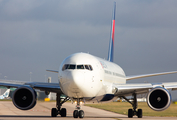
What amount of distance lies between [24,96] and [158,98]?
8.74 metres

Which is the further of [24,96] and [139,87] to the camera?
[139,87]

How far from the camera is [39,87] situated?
82.2ft

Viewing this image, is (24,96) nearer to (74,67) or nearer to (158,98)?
(74,67)

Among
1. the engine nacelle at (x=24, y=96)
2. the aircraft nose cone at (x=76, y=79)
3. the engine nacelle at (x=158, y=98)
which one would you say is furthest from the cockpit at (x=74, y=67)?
the engine nacelle at (x=158, y=98)

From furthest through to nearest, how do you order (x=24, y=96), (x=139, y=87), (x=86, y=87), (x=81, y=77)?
1. (x=139, y=87)
2. (x=24, y=96)
3. (x=86, y=87)
4. (x=81, y=77)

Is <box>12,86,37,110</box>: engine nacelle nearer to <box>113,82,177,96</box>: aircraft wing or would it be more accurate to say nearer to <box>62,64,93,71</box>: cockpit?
<box>62,64,93,71</box>: cockpit

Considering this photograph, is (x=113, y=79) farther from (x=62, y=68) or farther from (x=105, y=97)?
(x=62, y=68)

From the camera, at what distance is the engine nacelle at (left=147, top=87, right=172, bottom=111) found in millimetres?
22703

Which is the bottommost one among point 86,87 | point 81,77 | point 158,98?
point 158,98

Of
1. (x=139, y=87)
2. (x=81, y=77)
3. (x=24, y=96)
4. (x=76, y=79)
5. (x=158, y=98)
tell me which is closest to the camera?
(x=76, y=79)

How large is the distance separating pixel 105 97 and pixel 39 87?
4.66 m

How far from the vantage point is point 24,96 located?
2372 centimetres

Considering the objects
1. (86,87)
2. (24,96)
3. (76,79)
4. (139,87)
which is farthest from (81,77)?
(139,87)

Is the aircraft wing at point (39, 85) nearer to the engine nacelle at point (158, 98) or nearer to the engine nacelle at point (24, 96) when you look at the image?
the engine nacelle at point (24, 96)
